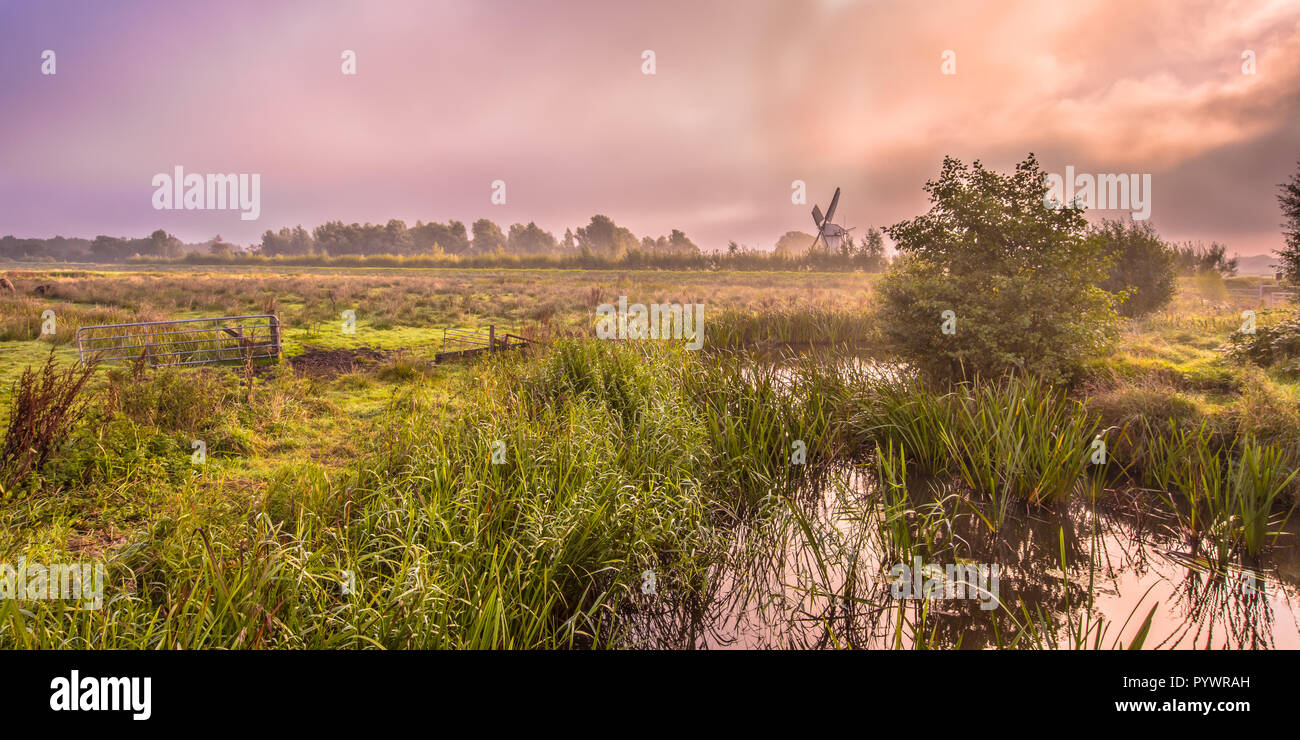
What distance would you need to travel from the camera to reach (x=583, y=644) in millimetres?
4328

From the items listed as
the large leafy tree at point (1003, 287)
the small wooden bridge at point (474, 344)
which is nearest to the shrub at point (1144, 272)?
the large leafy tree at point (1003, 287)

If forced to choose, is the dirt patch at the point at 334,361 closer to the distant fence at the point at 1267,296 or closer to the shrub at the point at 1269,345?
the shrub at the point at 1269,345

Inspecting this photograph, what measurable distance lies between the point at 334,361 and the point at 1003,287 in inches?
638

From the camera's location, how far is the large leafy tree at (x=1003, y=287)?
31.9 ft

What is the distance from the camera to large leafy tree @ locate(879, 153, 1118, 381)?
9727 millimetres

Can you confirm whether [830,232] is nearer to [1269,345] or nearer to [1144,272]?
[1144,272]

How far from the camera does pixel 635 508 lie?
5234mm

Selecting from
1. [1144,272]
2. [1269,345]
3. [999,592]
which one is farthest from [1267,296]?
[999,592]

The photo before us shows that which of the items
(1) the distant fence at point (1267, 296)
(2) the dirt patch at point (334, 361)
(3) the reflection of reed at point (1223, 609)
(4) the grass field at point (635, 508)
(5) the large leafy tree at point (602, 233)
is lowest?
(3) the reflection of reed at point (1223, 609)

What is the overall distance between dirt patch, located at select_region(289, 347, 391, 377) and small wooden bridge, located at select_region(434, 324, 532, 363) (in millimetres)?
1748

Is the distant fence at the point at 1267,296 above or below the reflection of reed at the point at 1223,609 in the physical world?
above

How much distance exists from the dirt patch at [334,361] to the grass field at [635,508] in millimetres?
1845
